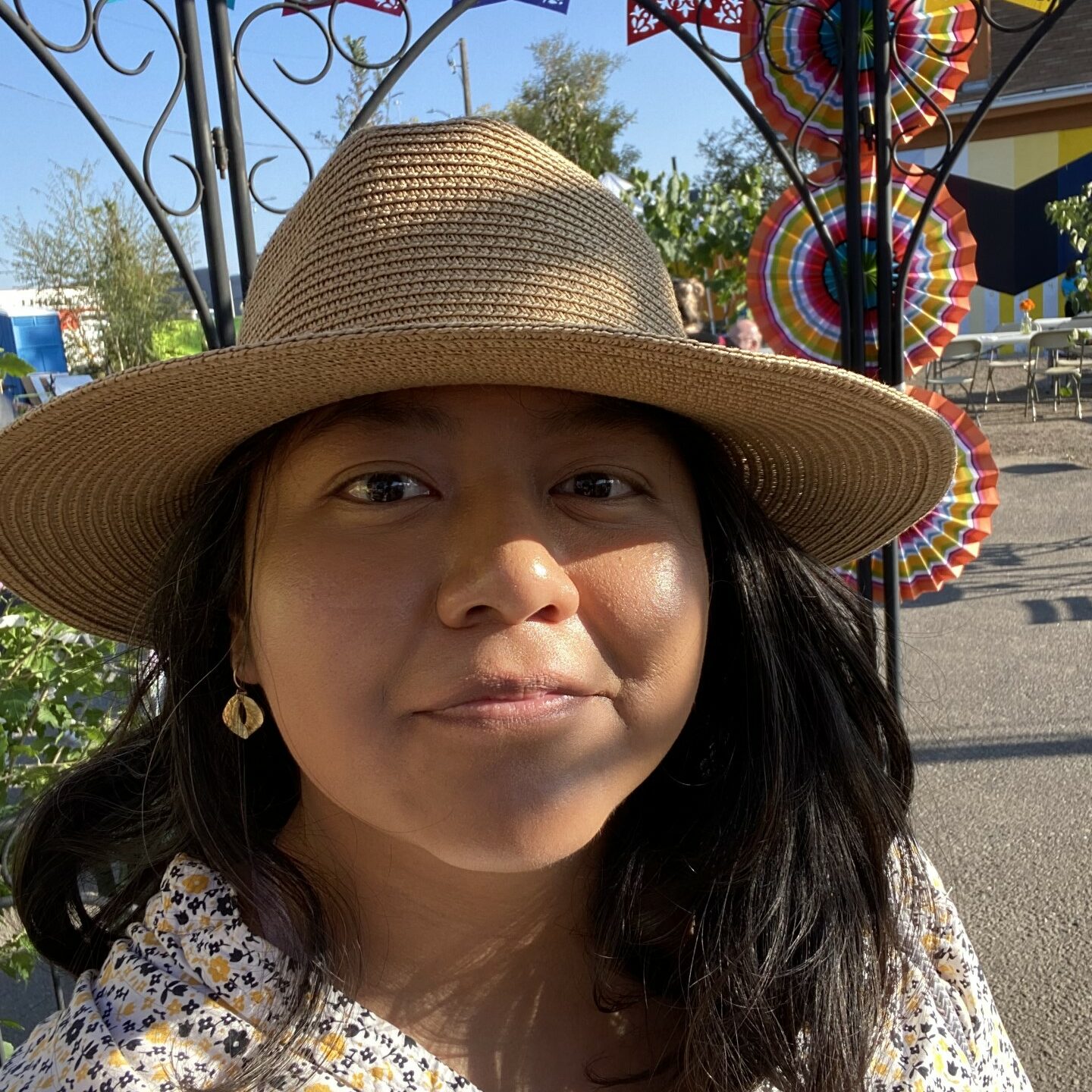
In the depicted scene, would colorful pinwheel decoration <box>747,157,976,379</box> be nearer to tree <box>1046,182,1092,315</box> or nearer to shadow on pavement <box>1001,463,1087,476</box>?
tree <box>1046,182,1092,315</box>

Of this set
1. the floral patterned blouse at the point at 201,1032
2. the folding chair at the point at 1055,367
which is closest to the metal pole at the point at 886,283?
the floral patterned blouse at the point at 201,1032

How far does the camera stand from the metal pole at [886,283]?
6.55 ft

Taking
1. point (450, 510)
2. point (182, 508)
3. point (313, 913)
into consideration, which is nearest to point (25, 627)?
point (182, 508)

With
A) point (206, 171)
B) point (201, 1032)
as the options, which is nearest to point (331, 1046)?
point (201, 1032)

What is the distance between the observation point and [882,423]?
45.7 inches

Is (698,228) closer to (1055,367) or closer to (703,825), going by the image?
(1055,367)

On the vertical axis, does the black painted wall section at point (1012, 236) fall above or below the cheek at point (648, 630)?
below

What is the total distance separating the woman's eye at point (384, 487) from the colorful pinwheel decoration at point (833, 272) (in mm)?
1618

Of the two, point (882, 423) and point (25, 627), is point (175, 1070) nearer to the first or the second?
point (882, 423)

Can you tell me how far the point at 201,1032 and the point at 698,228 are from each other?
770 cm

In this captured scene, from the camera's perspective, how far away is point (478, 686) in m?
0.87

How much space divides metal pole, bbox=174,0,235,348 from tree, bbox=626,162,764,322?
618 cm

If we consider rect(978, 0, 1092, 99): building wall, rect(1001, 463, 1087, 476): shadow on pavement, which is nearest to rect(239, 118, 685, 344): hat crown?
rect(1001, 463, 1087, 476): shadow on pavement

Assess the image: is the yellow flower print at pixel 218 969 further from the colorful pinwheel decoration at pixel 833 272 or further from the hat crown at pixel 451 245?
the colorful pinwheel decoration at pixel 833 272
